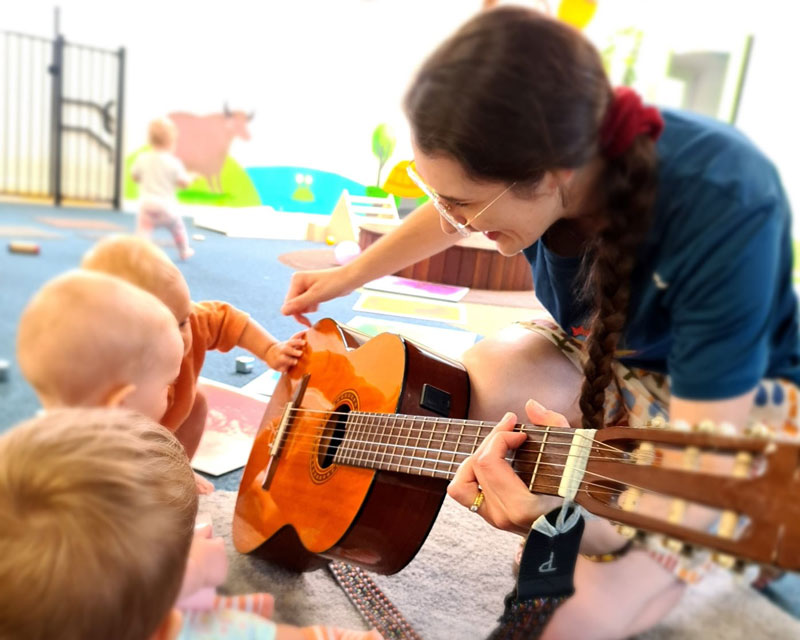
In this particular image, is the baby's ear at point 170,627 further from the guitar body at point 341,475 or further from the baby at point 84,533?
the guitar body at point 341,475

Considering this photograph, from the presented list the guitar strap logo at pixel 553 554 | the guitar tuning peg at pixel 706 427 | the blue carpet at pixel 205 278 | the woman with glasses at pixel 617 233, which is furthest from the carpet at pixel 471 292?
the guitar tuning peg at pixel 706 427

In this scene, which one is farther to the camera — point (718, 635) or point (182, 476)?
point (182, 476)

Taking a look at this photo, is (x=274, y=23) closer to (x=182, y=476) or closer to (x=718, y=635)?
(x=182, y=476)

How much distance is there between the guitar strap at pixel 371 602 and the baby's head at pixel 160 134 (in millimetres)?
503

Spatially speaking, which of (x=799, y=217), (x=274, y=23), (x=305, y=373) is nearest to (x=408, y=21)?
(x=274, y=23)

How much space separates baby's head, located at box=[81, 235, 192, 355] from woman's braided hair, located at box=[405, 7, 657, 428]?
36 centimetres

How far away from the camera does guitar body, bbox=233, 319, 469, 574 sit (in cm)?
66

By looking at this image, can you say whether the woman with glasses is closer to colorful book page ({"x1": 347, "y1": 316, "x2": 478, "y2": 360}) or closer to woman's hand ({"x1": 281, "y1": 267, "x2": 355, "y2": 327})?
colorful book page ({"x1": 347, "y1": 316, "x2": 478, "y2": 360})

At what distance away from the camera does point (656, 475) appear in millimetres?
346

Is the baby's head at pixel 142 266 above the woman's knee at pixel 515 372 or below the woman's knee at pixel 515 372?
above

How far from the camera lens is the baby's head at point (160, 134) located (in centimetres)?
64

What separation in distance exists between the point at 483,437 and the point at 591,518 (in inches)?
6.0

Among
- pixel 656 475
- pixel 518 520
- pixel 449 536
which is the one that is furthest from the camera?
pixel 449 536

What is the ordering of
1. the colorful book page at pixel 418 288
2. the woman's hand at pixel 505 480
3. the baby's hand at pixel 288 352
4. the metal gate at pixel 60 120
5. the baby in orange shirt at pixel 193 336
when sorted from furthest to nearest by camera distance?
the baby's hand at pixel 288 352
the colorful book page at pixel 418 288
the baby in orange shirt at pixel 193 336
the metal gate at pixel 60 120
the woman's hand at pixel 505 480
